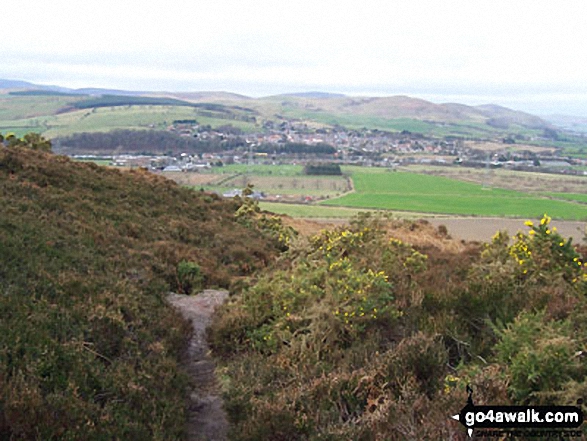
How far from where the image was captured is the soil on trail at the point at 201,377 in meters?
4.71

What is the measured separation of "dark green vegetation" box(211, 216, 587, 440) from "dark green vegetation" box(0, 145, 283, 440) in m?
0.88

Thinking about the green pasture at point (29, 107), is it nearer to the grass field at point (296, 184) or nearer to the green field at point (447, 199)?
the grass field at point (296, 184)

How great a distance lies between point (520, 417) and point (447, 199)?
41337 mm

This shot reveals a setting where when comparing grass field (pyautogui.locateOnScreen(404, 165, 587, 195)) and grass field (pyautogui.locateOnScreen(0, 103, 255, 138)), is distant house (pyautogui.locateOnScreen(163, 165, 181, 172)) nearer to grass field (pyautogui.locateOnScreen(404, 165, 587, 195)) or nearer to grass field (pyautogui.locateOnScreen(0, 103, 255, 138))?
grass field (pyautogui.locateOnScreen(404, 165, 587, 195))

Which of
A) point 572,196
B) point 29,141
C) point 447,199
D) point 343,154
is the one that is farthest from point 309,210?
point 343,154

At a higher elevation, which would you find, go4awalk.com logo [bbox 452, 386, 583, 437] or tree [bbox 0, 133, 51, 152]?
tree [bbox 0, 133, 51, 152]

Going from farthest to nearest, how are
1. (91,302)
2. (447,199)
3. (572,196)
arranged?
(572,196)
(447,199)
(91,302)

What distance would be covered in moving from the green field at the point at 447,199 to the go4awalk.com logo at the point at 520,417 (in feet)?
103

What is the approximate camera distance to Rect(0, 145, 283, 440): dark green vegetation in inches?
158

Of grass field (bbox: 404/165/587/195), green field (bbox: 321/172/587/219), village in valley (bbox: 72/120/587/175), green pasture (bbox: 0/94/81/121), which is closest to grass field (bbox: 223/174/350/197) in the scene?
green field (bbox: 321/172/587/219)

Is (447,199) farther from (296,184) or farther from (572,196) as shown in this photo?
(296,184)

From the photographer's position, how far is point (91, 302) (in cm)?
616

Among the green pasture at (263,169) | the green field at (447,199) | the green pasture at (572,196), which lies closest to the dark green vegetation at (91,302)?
the green field at (447,199)

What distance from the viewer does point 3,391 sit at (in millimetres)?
3779
